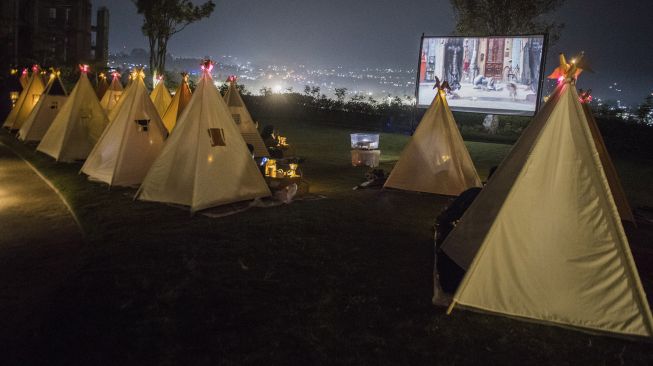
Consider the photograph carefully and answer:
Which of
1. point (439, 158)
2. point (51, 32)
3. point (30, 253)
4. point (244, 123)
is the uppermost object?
point (51, 32)

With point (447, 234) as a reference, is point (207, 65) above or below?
above

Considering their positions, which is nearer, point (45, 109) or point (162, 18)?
point (45, 109)

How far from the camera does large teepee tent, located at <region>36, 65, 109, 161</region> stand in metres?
13.5

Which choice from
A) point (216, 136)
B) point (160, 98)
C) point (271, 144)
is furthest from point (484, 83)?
point (216, 136)

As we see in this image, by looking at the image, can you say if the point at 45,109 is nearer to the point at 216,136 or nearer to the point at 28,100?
the point at 28,100

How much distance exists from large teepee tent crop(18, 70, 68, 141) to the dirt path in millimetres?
6841

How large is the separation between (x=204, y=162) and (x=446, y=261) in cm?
459

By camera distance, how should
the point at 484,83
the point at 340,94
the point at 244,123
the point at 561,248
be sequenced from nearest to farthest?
1. the point at 561,248
2. the point at 244,123
3. the point at 484,83
4. the point at 340,94

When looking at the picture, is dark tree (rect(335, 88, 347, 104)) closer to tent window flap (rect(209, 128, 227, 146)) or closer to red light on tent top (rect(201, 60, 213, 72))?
red light on tent top (rect(201, 60, 213, 72))

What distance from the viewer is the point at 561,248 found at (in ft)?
16.2

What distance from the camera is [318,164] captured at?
48.2 ft

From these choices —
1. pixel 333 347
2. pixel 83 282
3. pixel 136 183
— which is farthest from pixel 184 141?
pixel 333 347

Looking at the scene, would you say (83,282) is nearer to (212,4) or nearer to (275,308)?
(275,308)

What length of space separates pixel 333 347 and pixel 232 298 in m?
1.37
